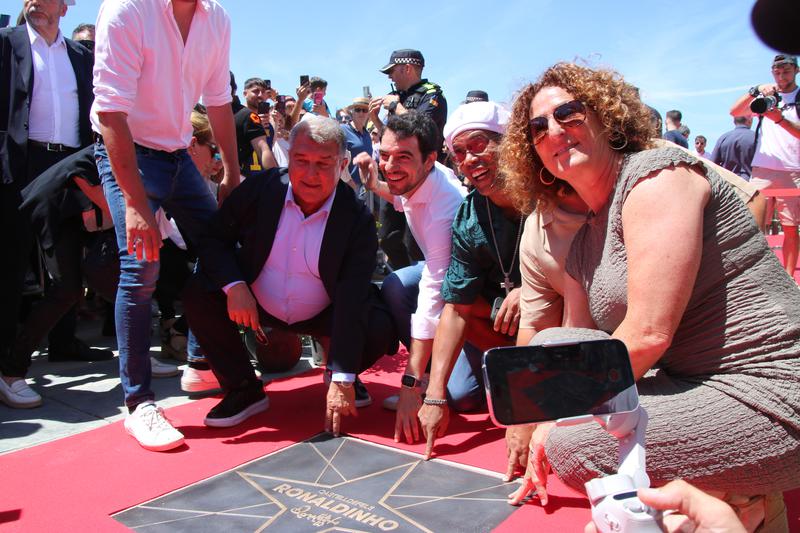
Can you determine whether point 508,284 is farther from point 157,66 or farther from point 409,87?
point 409,87

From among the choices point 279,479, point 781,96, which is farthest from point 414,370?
point 781,96

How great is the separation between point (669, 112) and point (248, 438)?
1108 cm

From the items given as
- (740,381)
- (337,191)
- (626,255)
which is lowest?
(740,381)

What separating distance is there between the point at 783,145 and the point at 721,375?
5.80 m

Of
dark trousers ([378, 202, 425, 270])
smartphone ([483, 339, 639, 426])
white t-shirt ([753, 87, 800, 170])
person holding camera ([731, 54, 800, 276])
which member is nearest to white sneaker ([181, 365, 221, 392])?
dark trousers ([378, 202, 425, 270])

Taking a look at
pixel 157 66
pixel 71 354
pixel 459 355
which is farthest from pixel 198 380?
pixel 157 66

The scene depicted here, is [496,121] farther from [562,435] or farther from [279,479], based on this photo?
[279,479]

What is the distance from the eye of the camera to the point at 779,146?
6.34 metres

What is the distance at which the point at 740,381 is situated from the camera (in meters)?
1.53

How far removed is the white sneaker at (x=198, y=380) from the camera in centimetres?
342

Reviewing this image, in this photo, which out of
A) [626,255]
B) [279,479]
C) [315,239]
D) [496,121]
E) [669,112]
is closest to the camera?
[626,255]

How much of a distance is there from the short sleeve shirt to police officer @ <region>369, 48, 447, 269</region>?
2402 mm

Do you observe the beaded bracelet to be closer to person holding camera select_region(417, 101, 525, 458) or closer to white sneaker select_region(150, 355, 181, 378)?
person holding camera select_region(417, 101, 525, 458)

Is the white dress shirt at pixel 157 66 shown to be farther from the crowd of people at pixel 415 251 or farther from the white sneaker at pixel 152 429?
the white sneaker at pixel 152 429
